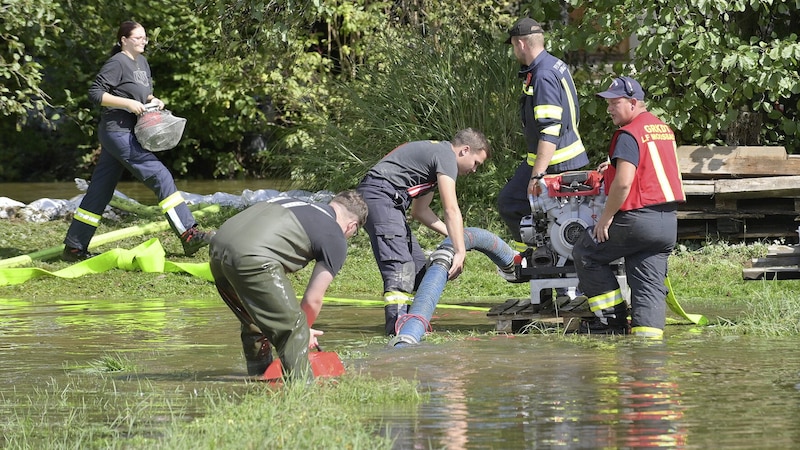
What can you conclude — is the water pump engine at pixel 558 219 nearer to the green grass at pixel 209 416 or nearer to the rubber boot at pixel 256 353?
the rubber boot at pixel 256 353

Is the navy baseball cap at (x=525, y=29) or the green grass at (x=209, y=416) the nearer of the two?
the green grass at (x=209, y=416)

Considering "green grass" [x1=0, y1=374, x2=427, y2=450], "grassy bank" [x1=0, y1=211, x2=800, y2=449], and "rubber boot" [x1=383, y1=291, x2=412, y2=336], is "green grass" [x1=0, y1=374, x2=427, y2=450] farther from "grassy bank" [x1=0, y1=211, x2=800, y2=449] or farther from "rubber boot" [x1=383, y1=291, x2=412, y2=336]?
"rubber boot" [x1=383, y1=291, x2=412, y2=336]

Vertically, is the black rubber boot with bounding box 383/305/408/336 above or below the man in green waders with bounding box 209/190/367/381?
below

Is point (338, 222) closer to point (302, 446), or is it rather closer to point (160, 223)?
point (302, 446)

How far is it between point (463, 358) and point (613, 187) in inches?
57.7

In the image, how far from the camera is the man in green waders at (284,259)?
257 inches

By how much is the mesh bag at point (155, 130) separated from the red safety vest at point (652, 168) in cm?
517

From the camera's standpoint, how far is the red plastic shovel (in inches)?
265

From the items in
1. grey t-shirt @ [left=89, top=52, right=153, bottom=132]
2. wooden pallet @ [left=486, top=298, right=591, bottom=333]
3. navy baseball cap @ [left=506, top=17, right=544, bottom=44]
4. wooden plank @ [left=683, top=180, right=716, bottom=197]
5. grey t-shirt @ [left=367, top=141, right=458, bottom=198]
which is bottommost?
wooden pallet @ [left=486, top=298, right=591, bottom=333]

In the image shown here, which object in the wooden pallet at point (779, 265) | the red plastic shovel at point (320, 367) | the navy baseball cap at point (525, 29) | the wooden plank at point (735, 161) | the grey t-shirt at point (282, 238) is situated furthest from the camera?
the wooden plank at point (735, 161)

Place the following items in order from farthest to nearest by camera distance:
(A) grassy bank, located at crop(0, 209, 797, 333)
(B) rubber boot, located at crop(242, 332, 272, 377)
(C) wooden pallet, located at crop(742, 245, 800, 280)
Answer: (A) grassy bank, located at crop(0, 209, 797, 333), (C) wooden pallet, located at crop(742, 245, 800, 280), (B) rubber boot, located at crop(242, 332, 272, 377)

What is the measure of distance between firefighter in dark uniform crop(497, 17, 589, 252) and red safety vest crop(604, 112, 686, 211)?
1.12 m

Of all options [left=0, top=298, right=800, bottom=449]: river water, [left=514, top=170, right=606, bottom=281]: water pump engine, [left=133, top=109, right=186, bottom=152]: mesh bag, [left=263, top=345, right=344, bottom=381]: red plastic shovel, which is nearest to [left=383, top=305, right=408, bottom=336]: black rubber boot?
[left=0, top=298, right=800, bottom=449]: river water

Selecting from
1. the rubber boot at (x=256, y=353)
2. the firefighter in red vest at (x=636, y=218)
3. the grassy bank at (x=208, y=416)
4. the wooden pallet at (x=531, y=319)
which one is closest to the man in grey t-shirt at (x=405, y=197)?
the wooden pallet at (x=531, y=319)
